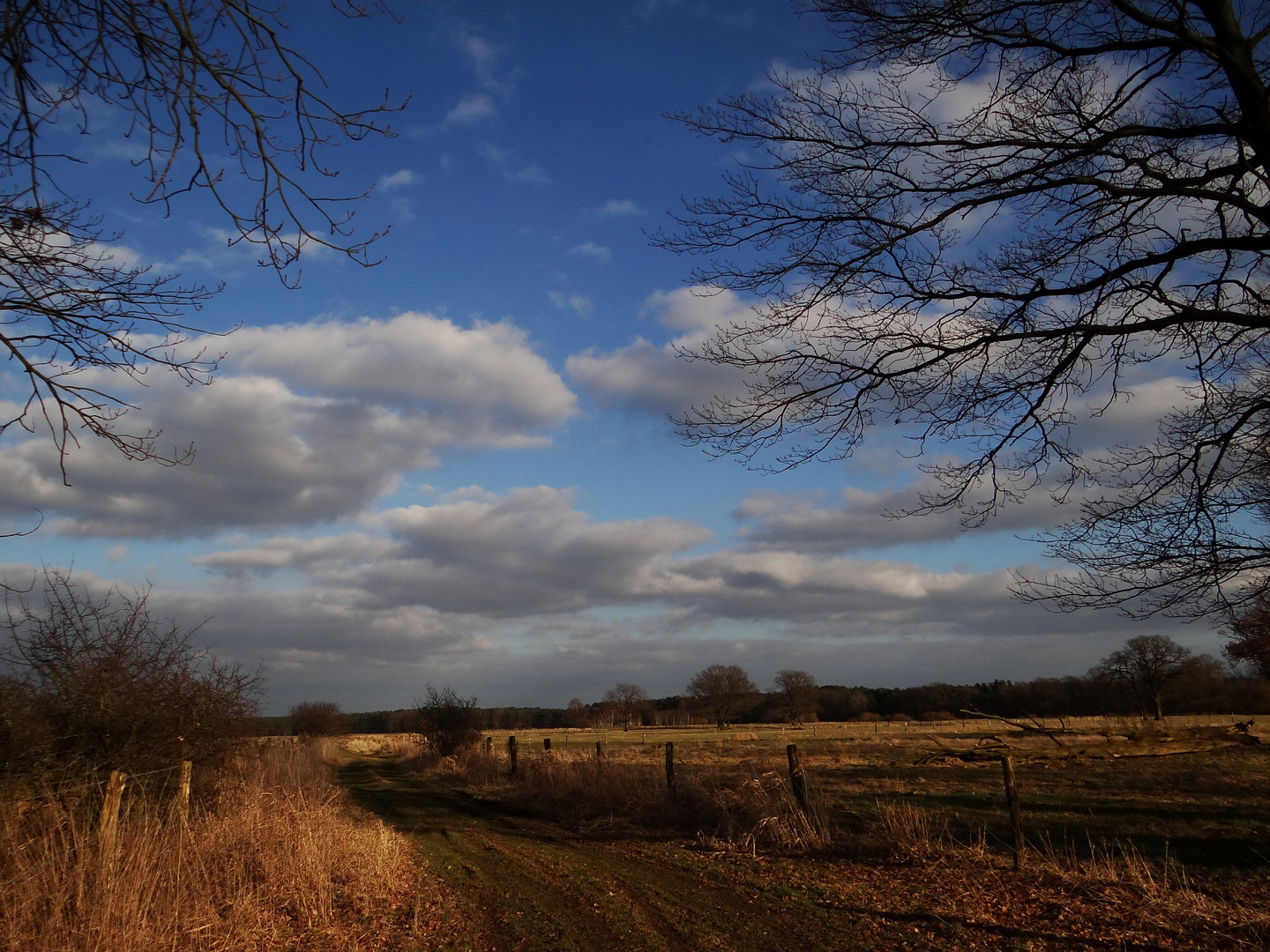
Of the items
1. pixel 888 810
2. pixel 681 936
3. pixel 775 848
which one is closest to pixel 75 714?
pixel 681 936

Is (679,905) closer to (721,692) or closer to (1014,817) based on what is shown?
(1014,817)

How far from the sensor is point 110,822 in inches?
273

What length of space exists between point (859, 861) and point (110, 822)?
8.02 metres

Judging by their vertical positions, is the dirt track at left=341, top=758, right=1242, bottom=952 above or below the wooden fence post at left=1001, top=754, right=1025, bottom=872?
below

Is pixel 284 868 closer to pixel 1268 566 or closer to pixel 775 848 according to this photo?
pixel 775 848

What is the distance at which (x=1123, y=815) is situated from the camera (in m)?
13.8

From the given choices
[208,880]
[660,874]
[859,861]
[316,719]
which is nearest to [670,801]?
[660,874]

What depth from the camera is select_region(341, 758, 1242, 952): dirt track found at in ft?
20.9

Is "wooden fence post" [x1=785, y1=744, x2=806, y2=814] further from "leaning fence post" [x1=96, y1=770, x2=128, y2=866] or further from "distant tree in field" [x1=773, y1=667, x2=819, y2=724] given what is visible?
"distant tree in field" [x1=773, y1=667, x2=819, y2=724]

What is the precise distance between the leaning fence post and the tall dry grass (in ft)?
0.22

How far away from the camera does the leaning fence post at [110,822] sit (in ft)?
20.5

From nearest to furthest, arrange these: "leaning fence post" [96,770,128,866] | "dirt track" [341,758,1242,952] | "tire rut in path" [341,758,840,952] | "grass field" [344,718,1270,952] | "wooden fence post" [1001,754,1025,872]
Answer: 1. "leaning fence post" [96,770,128,866]
2. "dirt track" [341,758,1242,952]
3. "grass field" [344,718,1270,952]
4. "tire rut in path" [341,758,840,952]
5. "wooden fence post" [1001,754,1025,872]

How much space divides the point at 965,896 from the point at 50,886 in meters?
7.97

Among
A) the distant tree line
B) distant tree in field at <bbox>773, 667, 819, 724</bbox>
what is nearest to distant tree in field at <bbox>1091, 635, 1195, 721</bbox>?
the distant tree line
